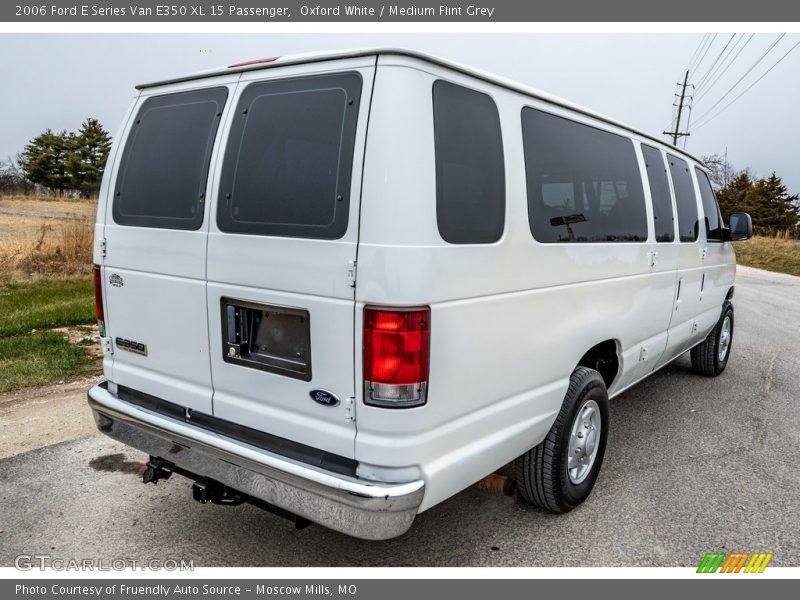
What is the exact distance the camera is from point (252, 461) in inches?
103

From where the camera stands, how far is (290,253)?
2.53 meters

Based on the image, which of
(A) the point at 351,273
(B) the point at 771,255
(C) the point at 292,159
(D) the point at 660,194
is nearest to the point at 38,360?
(C) the point at 292,159

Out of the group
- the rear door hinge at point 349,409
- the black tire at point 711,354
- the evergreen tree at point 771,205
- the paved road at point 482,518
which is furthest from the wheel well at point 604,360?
the evergreen tree at point 771,205

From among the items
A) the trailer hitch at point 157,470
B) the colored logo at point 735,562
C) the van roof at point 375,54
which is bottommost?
the colored logo at point 735,562

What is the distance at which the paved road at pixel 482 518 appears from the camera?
3105 millimetres

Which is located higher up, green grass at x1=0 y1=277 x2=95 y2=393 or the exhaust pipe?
the exhaust pipe

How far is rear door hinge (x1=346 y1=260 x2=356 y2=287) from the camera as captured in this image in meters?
2.35

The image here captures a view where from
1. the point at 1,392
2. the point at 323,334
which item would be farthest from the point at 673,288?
the point at 1,392

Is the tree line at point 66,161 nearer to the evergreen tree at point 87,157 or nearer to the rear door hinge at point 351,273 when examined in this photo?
the evergreen tree at point 87,157

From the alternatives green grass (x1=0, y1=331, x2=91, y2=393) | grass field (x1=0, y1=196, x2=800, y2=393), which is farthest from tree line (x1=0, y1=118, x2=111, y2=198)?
green grass (x1=0, y1=331, x2=91, y2=393)

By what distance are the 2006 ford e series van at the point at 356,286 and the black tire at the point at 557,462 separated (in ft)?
0.04

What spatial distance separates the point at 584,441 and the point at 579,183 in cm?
149

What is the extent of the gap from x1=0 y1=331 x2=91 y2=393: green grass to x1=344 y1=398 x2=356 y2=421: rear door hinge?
4.28 m

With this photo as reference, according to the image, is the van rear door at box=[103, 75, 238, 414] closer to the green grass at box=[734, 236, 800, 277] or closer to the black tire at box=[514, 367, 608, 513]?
the black tire at box=[514, 367, 608, 513]
